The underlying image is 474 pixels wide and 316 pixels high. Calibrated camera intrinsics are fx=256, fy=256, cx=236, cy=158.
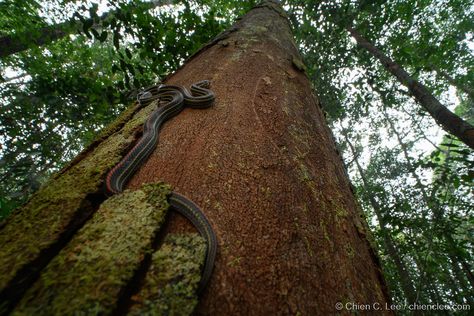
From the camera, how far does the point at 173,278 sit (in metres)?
0.68

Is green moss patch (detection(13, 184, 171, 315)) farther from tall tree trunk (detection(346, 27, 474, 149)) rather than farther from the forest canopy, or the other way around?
tall tree trunk (detection(346, 27, 474, 149))

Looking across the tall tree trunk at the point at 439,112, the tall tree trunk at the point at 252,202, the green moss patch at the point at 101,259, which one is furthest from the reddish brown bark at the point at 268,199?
the tall tree trunk at the point at 439,112

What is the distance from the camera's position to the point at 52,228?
77cm

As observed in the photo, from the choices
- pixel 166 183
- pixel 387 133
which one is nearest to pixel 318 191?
pixel 166 183

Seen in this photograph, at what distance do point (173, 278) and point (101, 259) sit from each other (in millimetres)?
198

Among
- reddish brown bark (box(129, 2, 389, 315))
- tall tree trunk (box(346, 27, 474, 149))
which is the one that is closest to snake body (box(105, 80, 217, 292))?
reddish brown bark (box(129, 2, 389, 315))

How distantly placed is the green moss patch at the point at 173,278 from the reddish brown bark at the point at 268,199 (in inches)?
2.5

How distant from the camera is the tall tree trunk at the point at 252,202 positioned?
730 mm

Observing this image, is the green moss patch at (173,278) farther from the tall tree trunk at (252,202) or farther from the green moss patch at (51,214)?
the green moss patch at (51,214)

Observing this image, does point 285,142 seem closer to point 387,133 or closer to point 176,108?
point 176,108

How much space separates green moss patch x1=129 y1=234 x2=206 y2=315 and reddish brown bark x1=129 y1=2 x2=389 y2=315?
0.21 ft

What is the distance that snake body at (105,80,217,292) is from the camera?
82 centimetres

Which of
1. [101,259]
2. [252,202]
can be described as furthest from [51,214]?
[252,202]

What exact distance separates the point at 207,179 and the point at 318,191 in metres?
0.50
